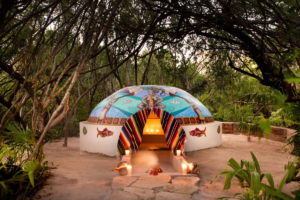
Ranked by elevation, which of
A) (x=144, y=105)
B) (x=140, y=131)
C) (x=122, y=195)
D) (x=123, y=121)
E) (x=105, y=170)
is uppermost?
(x=144, y=105)

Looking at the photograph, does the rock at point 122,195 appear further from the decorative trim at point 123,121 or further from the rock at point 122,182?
the decorative trim at point 123,121

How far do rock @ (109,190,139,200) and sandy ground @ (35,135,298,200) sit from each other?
28 cm

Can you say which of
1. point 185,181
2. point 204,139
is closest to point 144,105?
point 204,139

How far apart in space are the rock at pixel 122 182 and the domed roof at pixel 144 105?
4.11m

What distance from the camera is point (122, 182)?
5832 millimetres

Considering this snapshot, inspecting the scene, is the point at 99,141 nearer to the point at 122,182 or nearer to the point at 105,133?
the point at 105,133

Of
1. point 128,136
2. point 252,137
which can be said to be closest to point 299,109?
point 128,136

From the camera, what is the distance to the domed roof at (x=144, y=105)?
1034 cm

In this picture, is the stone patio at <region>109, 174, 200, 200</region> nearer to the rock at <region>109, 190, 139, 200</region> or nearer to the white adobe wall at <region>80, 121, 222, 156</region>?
the rock at <region>109, 190, 139, 200</region>

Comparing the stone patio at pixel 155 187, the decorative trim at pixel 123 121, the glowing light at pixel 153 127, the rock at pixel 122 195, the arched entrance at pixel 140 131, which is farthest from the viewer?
the glowing light at pixel 153 127

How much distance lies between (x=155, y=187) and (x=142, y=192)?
42 centimetres

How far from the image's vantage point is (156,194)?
16.5 ft

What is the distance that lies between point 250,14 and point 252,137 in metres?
10.2

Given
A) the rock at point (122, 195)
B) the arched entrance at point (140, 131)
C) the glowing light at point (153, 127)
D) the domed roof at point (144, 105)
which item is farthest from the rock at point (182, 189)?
the glowing light at point (153, 127)
